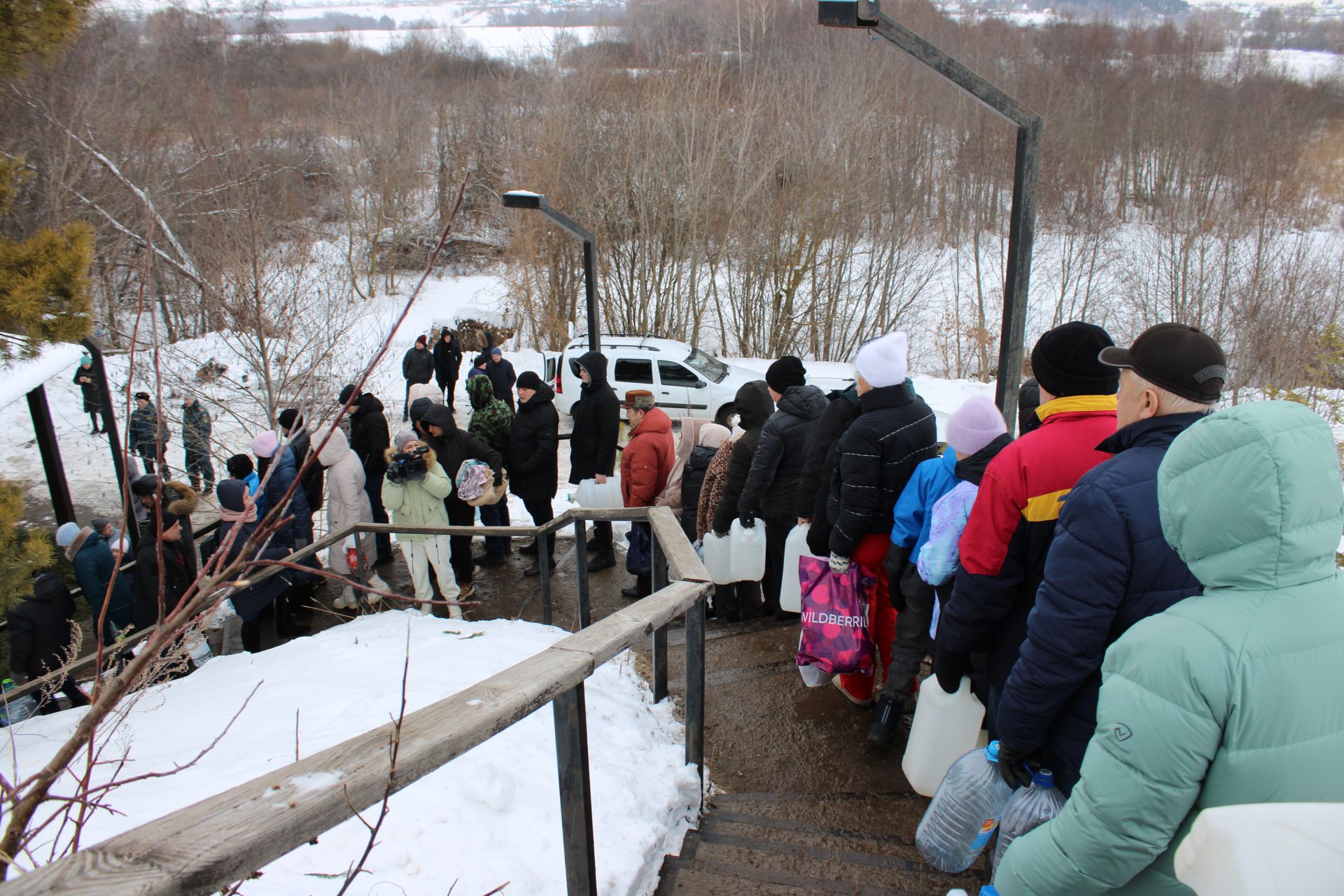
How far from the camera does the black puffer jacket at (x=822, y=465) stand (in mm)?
4289

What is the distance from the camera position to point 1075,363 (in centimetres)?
288

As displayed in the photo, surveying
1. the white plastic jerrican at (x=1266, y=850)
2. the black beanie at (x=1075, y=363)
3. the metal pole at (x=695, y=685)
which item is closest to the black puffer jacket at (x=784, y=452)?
the metal pole at (x=695, y=685)

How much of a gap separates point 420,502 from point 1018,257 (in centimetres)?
464

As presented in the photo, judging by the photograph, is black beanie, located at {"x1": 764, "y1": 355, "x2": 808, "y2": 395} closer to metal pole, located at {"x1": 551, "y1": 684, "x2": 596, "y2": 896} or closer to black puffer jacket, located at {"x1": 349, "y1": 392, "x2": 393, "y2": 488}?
metal pole, located at {"x1": 551, "y1": 684, "x2": 596, "y2": 896}

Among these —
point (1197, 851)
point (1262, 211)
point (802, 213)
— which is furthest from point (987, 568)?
point (1262, 211)

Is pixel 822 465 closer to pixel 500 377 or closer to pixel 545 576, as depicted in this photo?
pixel 545 576

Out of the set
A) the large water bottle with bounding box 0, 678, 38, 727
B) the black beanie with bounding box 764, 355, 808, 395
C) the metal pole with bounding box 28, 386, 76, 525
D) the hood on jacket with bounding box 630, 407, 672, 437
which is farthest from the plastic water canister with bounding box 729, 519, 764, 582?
the metal pole with bounding box 28, 386, 76, 525

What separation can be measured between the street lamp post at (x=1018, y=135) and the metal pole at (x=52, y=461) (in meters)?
7.60

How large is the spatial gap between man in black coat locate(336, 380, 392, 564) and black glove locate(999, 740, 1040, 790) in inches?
231

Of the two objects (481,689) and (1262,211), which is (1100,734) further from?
(1262,211)

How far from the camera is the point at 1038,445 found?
8.86 feet

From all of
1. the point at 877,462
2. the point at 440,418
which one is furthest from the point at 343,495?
the point at 877,462

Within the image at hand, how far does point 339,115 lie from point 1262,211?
30.4 meters

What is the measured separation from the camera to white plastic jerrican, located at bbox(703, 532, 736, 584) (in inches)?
205
